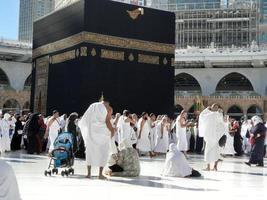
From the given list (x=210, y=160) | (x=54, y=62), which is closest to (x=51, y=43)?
(x=54, y=62)

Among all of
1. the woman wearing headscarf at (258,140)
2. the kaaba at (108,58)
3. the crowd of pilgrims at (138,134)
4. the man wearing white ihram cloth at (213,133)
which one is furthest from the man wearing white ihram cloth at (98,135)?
the kaaba at (108,58)

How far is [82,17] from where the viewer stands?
43.9 feet

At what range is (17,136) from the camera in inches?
525

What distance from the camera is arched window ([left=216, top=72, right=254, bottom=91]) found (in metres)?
39.0

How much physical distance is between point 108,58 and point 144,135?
3.42 metres

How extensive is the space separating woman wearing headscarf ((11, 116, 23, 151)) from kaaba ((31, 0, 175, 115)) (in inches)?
59.5

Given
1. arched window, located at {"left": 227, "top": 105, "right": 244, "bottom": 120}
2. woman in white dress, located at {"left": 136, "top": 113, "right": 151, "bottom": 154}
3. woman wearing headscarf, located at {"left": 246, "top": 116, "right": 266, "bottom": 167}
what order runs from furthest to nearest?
arched window, located at {"left": 227, "top": 105, "right": 244, "bottom": 120} < woman in white dress, located at {"left": 136, "top": 113, "right": 151, "bottom": 154} < woman wearing headscarf, located at {"left": 246, "top": 116, "right": 266, "bottom": 167}

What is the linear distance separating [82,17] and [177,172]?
25.5ft

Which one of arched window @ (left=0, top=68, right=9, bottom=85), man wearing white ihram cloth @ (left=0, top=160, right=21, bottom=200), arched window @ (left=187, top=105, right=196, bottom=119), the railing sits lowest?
man wearing white ihram cloth @ (left=0, top=160, right=21, bottom=200)

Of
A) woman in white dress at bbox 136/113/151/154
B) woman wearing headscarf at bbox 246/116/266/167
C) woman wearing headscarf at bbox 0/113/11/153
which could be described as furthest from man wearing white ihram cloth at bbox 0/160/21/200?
woman in white dress at bbox 136/113/151/154

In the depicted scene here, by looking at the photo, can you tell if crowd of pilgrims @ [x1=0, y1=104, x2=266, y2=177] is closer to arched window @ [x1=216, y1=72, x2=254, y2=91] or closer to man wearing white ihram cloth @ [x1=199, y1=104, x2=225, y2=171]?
man wearing white ihram cloth @ [x1=199, y1=104, x2=225, y2=171]

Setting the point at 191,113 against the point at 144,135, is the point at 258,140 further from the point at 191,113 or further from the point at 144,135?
the point at 191,113

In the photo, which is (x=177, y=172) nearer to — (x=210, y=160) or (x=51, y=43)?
(x=210, y=160)

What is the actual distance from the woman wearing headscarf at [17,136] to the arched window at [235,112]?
25.2m
